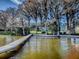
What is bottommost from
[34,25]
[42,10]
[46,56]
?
[46,56]

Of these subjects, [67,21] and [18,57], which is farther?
[67,21]

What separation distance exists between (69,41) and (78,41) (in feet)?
0.74

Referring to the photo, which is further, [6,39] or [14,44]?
[6,39]

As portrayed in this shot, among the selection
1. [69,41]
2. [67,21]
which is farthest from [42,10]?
[69,41]

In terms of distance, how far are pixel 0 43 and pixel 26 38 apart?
57cm

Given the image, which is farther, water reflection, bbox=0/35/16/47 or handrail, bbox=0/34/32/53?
water reflection, bbox=0/35/16/47

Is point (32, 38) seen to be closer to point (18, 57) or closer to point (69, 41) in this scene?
point (69, 41)

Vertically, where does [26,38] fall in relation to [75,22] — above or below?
below

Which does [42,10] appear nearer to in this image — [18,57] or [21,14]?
[21,14]

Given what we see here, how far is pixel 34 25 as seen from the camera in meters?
5.14

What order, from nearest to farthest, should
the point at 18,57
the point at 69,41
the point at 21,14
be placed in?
the point at 18,57 < the point at 21,14 < the point at 69,41

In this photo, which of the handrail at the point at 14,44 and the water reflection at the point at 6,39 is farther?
the water reflection at the point at 6,39

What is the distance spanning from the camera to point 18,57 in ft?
12.7

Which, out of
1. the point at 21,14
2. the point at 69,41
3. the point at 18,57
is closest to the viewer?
the point at 18,57
